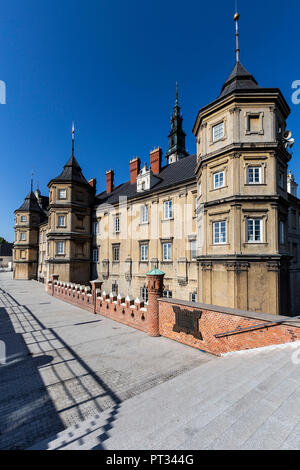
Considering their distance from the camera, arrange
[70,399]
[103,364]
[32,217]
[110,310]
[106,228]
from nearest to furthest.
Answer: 1. [70,399]
2. [103,364]
3. [110,310]
4. [106,228]
5. [32,217]

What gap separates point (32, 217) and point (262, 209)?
45.2 metres

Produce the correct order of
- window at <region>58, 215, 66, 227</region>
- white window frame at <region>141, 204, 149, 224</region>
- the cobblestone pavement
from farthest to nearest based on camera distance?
1. window at <region>58, 215, 66, 227</region>
2. white window frame at <region>141, 204, 149, 224</region>
3. the cobblestone pavement

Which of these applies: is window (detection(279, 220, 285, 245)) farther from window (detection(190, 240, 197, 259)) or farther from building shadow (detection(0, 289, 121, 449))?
building shadow (detection(0, 289, 121, 449))

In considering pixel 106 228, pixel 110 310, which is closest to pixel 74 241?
pixel 106 228

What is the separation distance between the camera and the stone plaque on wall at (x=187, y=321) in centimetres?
1016

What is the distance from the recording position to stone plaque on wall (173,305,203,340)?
10.2 metres

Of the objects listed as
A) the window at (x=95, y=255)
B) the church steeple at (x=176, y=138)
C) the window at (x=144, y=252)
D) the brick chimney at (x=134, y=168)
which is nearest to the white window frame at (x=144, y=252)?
the window at (x=144, y=252)

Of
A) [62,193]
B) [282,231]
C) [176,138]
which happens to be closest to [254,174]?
[282,231]

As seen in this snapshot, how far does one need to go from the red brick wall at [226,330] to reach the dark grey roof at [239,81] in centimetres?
1441

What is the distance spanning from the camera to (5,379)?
25.7 ft

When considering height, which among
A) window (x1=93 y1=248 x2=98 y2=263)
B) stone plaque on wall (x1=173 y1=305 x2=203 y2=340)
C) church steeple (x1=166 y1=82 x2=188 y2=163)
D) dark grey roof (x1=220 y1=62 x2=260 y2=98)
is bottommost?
stone plaque on wall (x1=173 y1=305 x2=203 y2=340)

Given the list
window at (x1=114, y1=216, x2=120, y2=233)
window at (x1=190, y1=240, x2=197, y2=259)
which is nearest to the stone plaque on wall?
window at (x1=190, y1=240, x2=197, y2=259)

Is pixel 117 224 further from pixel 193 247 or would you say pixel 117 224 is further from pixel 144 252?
pixel 193 247
